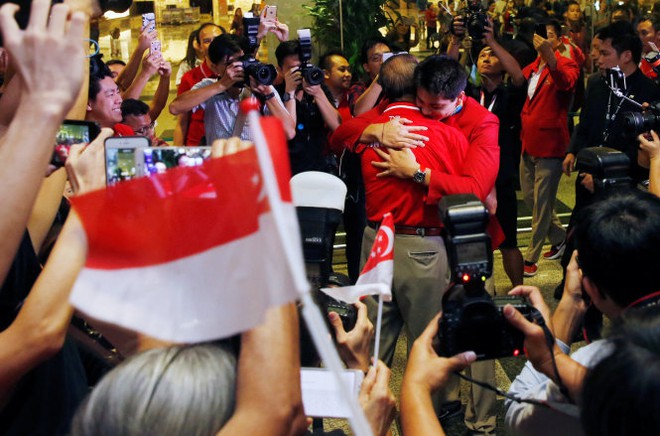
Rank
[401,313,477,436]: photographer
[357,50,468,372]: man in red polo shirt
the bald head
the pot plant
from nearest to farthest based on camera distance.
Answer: [401,313,477,436]: photographer, [357,50,468,372]: man in red polo shirt, the bald head, the pot plant

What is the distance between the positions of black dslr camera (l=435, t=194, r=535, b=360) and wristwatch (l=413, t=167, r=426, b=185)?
1.21m

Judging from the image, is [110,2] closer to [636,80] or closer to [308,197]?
[308,197]

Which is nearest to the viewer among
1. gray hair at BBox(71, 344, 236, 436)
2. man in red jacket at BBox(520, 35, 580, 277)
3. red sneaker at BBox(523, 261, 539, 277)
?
gray hair at BBox(71, 344, 236, 436)

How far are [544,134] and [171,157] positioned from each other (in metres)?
4.31

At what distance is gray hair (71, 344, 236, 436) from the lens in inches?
46.8

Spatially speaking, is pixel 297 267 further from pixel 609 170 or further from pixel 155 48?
pixel 155 48

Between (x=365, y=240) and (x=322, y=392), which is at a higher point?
(x=322, y=392)

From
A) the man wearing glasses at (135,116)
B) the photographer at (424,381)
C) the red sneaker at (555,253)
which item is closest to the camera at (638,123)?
the photographer at (424,381)

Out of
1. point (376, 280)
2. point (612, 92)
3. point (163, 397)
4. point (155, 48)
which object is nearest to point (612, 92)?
point (612, 92)

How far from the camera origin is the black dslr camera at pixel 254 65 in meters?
4.52

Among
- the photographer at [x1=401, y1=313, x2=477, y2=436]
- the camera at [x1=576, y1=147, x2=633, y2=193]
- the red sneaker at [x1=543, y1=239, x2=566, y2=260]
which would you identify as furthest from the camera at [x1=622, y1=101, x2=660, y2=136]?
the red sneaker at [x1=543, y1=239, x2=566, y2=260]

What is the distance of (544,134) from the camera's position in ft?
18.3

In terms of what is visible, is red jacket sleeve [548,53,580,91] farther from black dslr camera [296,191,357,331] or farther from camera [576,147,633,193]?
black dslr camera [296,191,357,331]

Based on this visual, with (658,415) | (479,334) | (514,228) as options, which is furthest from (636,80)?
(658,415)
